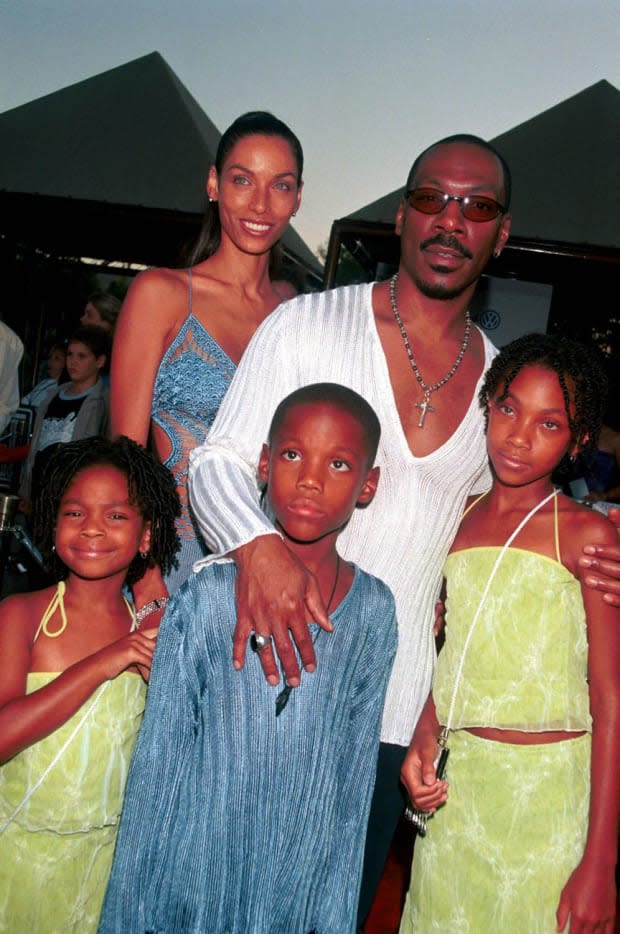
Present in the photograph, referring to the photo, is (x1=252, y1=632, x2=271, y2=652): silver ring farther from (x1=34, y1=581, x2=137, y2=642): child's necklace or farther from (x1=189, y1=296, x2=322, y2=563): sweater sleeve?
(x1=34, y1=581, x2=137, y2=642): child's necklace

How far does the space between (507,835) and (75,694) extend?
3.11 feet

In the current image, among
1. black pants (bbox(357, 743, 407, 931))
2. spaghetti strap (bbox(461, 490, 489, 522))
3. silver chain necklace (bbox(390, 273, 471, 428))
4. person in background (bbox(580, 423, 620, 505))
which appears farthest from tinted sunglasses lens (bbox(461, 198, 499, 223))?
person in background (bbox(580, 423, 620, 505))

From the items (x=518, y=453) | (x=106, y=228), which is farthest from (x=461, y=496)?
(x=106, y=228)

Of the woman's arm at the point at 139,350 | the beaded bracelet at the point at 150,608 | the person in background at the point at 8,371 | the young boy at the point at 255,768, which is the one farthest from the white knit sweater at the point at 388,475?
the person in background at the point at 8,371

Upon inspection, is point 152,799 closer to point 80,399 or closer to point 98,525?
point 98,525

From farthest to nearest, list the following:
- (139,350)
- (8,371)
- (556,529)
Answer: (8,371), (139,350), (556,529)

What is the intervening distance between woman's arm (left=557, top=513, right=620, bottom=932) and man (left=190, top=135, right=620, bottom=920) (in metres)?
0.39

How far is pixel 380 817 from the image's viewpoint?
217cm

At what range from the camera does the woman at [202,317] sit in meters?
2.33

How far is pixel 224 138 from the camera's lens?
245cm

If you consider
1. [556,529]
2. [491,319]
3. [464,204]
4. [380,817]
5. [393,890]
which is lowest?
[393,890]

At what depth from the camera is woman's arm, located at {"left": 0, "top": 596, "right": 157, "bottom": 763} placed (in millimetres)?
1948

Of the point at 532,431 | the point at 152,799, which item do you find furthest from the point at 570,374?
the point at 152,799

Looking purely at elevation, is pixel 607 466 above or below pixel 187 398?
above
